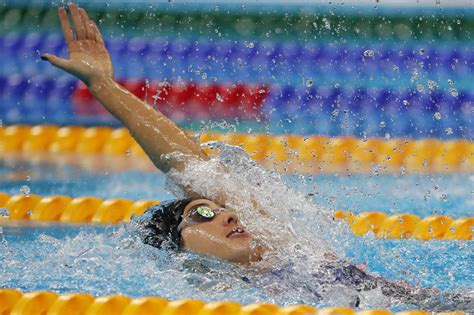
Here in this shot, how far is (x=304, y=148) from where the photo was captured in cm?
491

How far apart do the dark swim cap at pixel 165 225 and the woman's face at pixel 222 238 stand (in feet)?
0.16

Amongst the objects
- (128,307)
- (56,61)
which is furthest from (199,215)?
(56,61)

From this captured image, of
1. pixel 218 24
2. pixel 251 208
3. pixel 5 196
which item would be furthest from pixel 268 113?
pixel 251 208

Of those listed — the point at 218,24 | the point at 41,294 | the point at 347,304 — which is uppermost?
the point at 218,24

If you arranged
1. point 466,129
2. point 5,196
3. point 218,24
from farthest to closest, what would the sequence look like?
point 218,24, point 466,129, point 5,196

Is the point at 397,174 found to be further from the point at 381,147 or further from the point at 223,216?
the point at 223,216

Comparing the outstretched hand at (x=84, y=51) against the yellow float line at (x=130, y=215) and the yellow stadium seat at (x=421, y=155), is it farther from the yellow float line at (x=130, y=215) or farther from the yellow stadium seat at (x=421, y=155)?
the yellow stadium seat at (x=421, y=155)

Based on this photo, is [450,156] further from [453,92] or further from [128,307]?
[128,307]

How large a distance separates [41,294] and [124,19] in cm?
492

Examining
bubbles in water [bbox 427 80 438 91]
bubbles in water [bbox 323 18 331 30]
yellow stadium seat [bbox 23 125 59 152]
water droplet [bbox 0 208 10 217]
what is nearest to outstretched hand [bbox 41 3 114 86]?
water droplet [bbox 0 208 10 217]

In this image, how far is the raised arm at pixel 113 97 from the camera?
9.07 ft

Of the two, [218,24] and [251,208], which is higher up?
[218,24]

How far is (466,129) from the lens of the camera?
546 centimetres

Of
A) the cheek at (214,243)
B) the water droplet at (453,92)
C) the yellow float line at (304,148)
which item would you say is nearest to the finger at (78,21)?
the cheek at (214,243)
